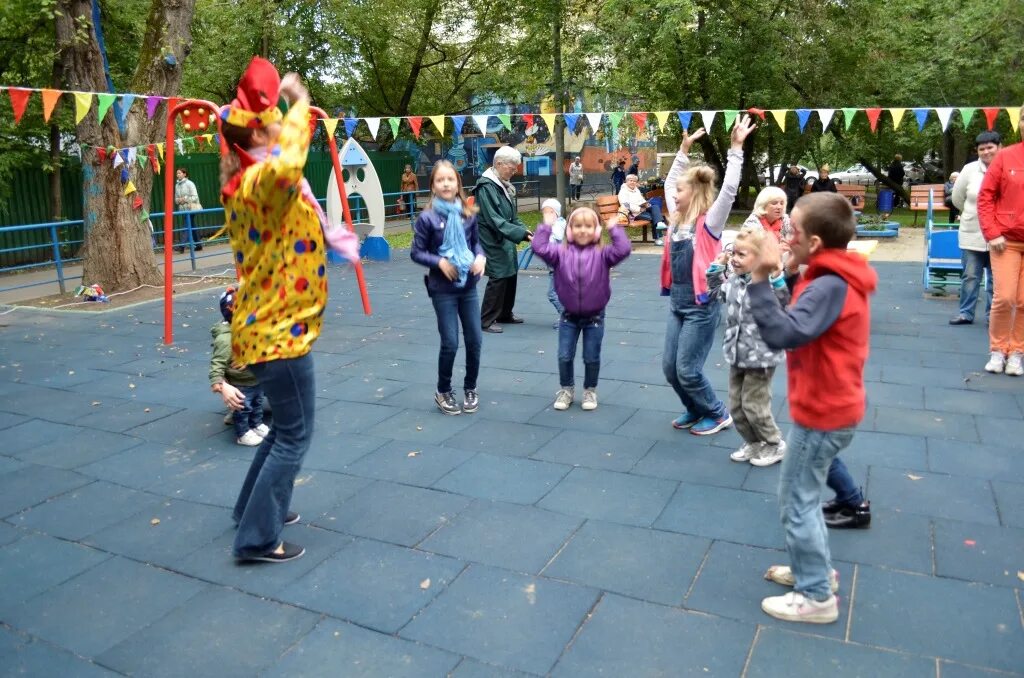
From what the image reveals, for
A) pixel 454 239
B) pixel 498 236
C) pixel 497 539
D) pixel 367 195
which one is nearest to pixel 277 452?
pixel 497 539

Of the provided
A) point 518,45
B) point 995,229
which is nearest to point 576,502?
point 995,229

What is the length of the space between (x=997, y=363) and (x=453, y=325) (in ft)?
13.5

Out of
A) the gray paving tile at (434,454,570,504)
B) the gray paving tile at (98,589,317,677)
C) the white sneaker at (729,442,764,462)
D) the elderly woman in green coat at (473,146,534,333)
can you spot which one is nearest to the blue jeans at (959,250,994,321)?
the elderly woman in green coat at (473,146,534,333)

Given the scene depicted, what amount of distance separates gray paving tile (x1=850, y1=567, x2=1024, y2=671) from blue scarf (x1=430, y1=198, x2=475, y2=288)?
2.94m

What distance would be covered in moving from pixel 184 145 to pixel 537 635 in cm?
1780

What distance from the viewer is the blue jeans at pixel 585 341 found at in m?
5.59

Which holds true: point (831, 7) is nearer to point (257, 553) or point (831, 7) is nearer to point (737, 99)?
point (737, 99)

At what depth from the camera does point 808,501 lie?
3023mm

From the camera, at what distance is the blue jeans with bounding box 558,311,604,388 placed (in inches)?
220

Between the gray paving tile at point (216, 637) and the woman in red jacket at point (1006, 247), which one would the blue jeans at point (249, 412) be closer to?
the gray paving tile at point (216, 637)

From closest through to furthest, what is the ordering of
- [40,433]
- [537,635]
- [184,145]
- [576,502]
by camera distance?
1. [537,635]
2. [576,502]
3. [40,433]
4. [184,145]

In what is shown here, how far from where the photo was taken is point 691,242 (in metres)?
4.95

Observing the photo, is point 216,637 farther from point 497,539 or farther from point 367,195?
point 367,195

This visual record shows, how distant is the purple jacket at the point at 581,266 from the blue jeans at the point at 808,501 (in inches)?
98.7
